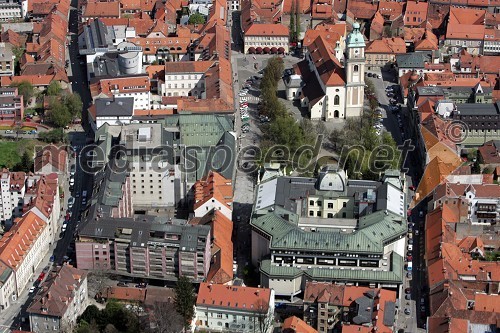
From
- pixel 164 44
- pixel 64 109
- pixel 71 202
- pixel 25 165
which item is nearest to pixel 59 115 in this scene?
pixel 64 109

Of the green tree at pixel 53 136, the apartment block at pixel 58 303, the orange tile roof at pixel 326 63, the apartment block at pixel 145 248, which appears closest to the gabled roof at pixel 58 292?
the apartment block at pixel 58 303

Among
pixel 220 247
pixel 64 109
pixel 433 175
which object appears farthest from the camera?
pixel 64 109

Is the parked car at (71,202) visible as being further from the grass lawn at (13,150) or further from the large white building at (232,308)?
the large white building at (232,308)

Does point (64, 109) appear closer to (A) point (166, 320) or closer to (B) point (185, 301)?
(B) point (185, 301)

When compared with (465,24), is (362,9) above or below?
above

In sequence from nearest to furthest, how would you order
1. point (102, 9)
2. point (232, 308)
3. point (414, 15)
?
1. point (232, 308)
2. point (102, 9)
3. point (414, 15)

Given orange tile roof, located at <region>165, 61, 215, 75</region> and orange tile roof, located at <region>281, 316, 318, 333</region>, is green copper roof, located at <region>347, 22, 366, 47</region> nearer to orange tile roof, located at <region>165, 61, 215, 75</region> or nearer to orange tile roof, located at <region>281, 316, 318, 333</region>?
orange tile roof, located at <region>165, 61, 215, 75</region>
